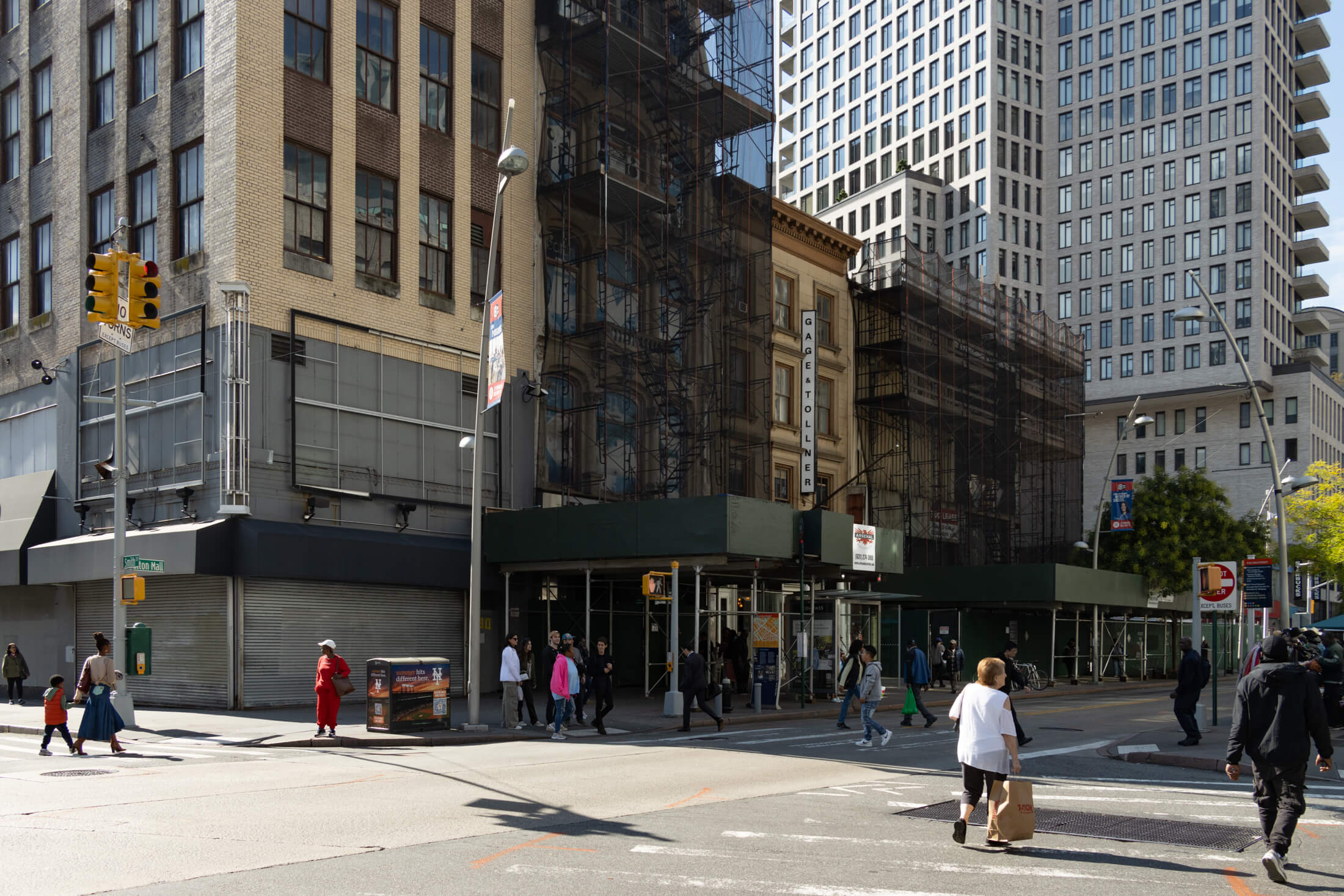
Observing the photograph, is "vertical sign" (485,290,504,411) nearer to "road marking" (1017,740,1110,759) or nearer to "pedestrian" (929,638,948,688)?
"road marking" (1017,740,1110,759)

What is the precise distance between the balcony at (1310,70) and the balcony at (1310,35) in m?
1.12

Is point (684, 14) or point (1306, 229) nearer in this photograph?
point (684, 14)

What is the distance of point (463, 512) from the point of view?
3153 centimetres

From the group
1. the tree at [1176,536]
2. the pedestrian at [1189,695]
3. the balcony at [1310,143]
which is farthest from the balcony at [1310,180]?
the pedestrian at [1189,695]

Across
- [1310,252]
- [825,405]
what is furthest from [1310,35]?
[825,405]

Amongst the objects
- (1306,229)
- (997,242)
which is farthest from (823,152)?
(1306,229)

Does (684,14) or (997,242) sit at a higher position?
(997,242)

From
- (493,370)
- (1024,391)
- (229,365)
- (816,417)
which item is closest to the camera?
(493,370)

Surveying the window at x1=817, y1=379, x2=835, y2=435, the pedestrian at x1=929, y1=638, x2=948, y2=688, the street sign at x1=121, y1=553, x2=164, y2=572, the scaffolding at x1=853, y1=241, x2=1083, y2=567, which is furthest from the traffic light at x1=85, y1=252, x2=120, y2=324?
the window at x1=817, y1=379, x2=835, y2=435

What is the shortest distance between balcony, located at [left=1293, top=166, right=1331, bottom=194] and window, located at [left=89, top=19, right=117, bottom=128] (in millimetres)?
93684

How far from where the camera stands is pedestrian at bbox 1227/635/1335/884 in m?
9.02

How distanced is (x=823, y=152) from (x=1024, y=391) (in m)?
59.2

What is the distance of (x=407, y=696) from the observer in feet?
69.3

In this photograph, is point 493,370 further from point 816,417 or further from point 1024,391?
point 1024,391
